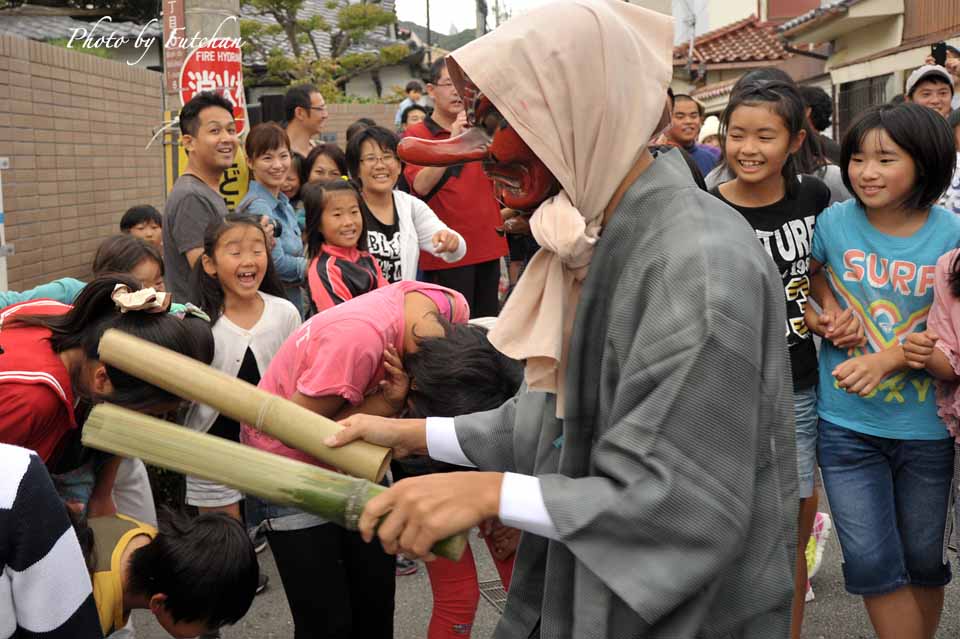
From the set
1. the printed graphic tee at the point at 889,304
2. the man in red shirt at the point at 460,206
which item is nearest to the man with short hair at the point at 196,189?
the man in red shirt at the point at 460,206

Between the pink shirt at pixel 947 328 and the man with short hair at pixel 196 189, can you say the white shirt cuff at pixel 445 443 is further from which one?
the man with short hair at pixel 196 189

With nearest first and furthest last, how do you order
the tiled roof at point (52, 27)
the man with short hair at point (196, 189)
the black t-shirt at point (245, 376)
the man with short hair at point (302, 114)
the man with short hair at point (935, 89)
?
the black t-shirt at point (245, 376)
the man with short hair at point (196, 189)
the man with short hair at point (935, 89)
the man with short hair at point (302, 114)
the tiled roof at point (52, 27)

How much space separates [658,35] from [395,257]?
3.44 meters

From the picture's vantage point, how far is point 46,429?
2.77m

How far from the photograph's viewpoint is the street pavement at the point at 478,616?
403cm

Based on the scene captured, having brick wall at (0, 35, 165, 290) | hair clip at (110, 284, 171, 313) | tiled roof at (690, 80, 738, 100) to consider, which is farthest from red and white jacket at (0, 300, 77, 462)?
tiled roof at (690, 80, 738, 100)

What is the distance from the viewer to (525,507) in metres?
1.66

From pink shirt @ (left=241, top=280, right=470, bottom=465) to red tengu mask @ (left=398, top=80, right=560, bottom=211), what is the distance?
3.62 feet

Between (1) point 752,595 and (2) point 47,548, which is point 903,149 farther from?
(2) point 47,548

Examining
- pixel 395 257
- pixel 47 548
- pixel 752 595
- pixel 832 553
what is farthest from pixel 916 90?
pixel 47 548

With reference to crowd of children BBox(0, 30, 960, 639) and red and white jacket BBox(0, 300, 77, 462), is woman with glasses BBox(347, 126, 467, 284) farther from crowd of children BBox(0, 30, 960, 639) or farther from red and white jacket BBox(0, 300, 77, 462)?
red and white jacket BBox(0, 300, 77, 462)

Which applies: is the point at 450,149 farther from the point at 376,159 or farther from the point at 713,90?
the point at 713,90

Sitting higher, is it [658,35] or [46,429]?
[658,35]

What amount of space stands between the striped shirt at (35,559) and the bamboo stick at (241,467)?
177 millimetres
